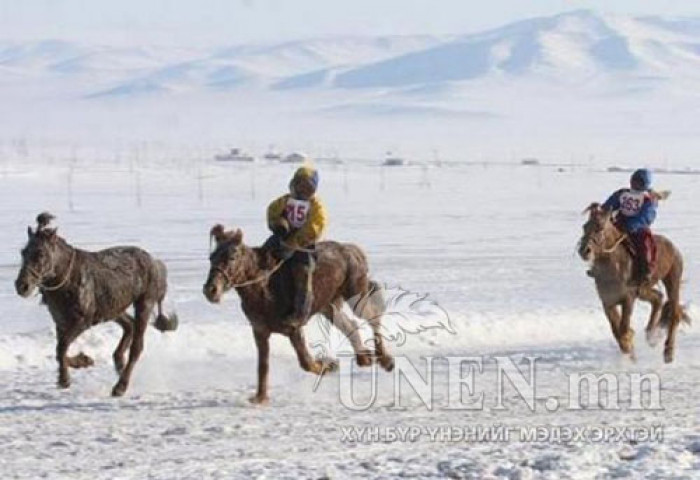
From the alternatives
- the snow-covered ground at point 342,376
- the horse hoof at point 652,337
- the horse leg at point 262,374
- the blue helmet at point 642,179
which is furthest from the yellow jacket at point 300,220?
the horse hoof at point 652,337

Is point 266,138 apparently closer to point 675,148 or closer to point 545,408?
point 675,148

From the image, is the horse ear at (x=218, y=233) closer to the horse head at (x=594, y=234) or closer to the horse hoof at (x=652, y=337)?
the horse head at (x=594, y=234)

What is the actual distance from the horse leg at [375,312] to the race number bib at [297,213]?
1280mm

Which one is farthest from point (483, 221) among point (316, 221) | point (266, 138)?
point (266, 138)

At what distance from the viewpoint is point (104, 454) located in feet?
31.8

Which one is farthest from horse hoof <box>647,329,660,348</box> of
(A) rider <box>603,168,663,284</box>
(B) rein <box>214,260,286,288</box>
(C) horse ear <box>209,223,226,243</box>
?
(C) horse ear <box>209,223,226,243</box>

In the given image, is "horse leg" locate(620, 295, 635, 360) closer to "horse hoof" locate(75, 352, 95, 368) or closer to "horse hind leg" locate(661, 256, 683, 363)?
"horse hind leg" locate(661, 256, 683, 363)

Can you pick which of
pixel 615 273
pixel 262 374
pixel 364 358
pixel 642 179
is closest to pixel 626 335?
pixel 615 273

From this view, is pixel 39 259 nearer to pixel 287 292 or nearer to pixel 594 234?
pixel 287 292

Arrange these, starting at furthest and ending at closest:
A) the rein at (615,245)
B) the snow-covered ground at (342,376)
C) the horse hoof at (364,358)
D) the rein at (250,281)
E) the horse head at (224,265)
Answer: the rein at (615,245) → the horse hoof at (364,358) → the rein at (250,281) → the horse head at (224,265) → the snow-covered ground at (342,376)

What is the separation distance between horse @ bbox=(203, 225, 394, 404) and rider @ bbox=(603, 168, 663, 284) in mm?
3339

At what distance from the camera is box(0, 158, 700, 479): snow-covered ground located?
8938 mm

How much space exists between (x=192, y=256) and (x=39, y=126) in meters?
147

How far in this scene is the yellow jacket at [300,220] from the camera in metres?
12.8
